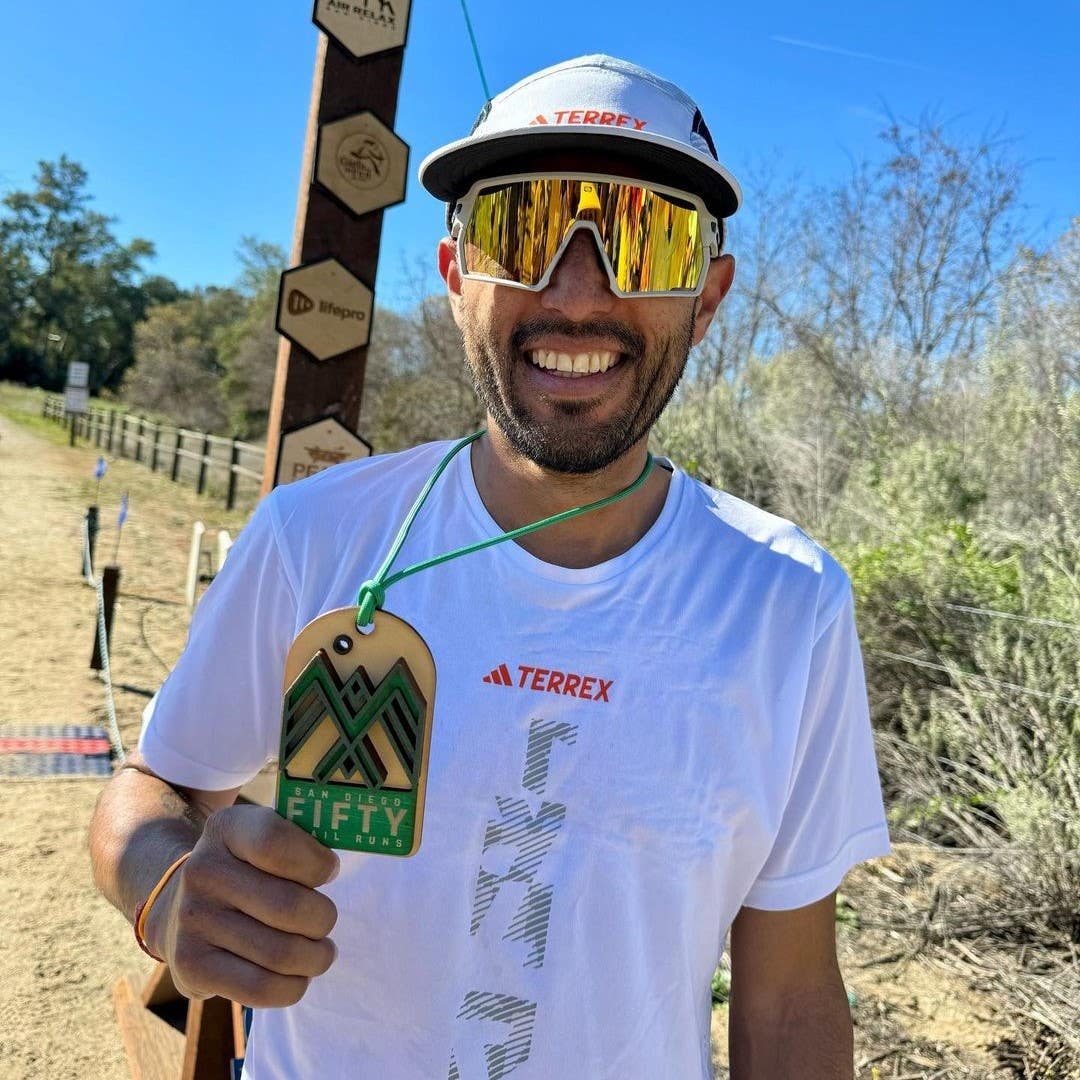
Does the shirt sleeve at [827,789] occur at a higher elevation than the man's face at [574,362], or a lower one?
lower

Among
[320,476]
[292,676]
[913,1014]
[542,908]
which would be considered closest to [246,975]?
[292,676]

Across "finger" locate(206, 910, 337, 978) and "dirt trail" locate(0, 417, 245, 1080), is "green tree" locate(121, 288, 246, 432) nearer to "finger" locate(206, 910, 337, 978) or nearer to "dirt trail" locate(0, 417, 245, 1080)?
"dirt trail" locate(0, 417, 245, 1080)

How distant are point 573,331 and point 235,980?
3.14 feet

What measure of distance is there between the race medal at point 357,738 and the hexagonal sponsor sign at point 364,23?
2942 mm

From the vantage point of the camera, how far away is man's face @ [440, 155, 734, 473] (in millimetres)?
1401

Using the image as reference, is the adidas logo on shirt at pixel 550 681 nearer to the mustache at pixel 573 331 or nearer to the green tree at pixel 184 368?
the mustache at pixel 573 331

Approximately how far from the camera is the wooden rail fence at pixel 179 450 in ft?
60.0

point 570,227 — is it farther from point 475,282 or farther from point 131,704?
point 131,704

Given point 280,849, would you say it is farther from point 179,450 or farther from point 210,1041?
point 179,450

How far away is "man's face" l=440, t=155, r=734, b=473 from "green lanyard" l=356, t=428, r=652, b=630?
0.07m

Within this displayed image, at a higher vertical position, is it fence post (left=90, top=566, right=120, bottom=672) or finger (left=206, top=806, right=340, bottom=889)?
finger (left=206, top=806, right=340, bottom=889)

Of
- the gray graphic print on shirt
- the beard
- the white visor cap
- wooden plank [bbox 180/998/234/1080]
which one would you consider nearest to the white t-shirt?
the gray graphic print on shirt

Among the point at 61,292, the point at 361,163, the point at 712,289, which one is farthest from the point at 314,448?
the point at 61,292

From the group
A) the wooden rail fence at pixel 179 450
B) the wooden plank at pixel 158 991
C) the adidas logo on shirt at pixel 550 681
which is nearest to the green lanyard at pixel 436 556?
the adidas logo on shirt at pixel 550 681
